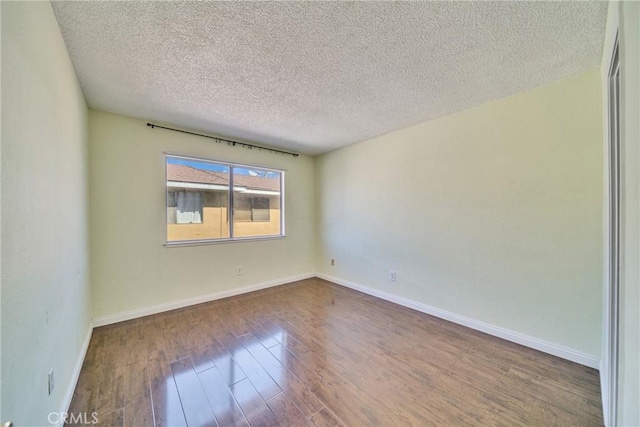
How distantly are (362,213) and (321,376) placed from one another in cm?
241

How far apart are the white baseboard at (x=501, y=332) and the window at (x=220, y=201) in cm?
212

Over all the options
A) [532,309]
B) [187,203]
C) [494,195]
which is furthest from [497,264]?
[187,203]

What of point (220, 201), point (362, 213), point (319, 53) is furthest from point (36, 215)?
point (362, 213)

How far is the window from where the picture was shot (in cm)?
321

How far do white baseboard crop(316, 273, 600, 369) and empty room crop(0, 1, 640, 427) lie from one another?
20 millimetres

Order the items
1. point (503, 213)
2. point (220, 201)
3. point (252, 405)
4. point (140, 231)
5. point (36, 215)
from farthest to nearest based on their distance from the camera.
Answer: point (220, 201), point (140, 231), point (503, 213), point (252, 405), point (36, 215)

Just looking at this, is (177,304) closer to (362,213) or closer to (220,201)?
(220,201)

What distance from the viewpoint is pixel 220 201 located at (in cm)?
358

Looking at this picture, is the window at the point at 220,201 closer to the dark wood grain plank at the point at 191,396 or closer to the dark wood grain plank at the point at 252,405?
the dark wood grain plank at the point at 191,396

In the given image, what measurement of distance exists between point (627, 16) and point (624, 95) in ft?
0.86

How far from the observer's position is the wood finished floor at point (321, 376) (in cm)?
149

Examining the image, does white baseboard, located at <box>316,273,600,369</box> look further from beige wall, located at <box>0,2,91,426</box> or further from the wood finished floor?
beige wall, located at <box>0,2,91,426</box>

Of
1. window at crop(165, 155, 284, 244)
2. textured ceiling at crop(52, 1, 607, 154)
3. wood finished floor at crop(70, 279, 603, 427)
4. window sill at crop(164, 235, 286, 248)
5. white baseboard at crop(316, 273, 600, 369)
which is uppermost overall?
textured ceiling at crop(52, 1, 607, 154)

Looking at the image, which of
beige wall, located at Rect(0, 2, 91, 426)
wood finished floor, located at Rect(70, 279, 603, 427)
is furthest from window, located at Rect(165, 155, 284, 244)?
beige wall, located at Rect(0, 2, 91, 426)
